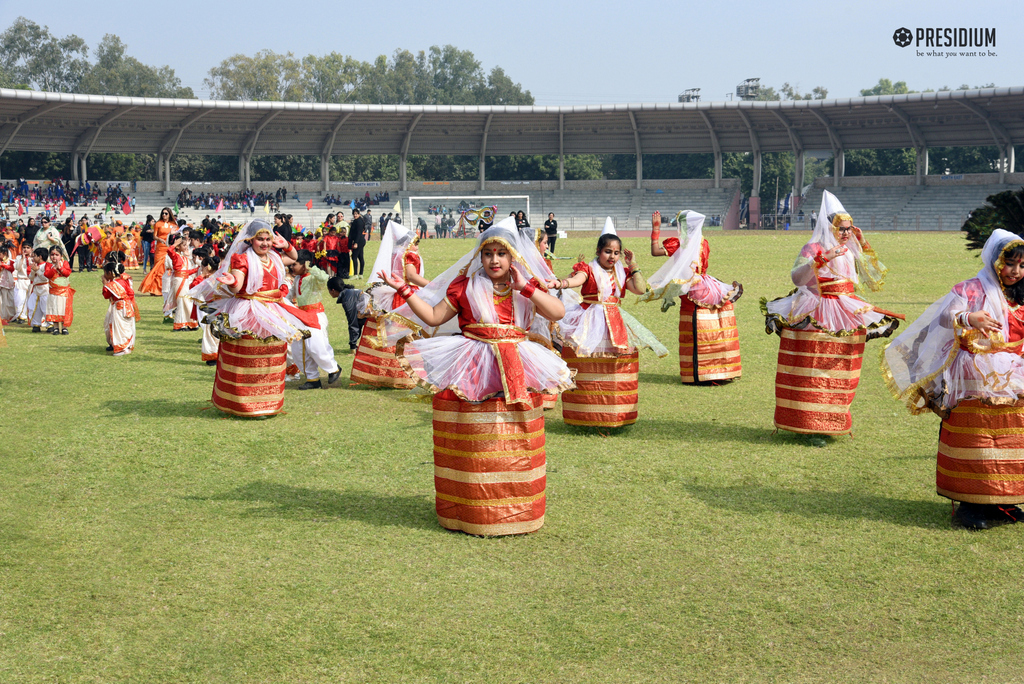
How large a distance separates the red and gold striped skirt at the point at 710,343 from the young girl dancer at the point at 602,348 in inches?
100

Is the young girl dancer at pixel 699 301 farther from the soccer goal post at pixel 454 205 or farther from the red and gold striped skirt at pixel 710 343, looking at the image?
the soccer goal post at pixel 454 205

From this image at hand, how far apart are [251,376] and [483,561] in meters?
4.47

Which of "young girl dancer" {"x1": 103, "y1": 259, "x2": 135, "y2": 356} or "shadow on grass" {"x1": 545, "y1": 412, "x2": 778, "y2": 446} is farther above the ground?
"young girl dancer" {"x1": 103, "y1": 259, "x2": 135, "y2": 356}

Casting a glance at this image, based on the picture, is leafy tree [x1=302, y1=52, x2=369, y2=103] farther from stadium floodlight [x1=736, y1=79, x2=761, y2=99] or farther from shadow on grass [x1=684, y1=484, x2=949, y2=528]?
shadow on grass [x1=684, y1=484, x2=949, y2=528]

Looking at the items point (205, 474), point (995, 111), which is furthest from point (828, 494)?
point (995, 111)

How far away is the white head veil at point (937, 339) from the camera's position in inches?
232

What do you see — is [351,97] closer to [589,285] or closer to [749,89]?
[749,89]

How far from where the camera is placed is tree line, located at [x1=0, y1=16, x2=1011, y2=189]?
2763 inches

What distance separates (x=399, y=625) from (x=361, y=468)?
116 inches

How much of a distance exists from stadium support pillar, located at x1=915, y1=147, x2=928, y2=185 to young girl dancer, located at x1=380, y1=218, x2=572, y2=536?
176ft

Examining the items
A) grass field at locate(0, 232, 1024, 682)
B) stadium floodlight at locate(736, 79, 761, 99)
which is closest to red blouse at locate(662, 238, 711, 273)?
grass field at locate(0, 232, 1024, 682)

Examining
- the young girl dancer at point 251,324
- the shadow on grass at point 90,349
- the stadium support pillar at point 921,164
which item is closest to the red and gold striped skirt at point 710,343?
the young girl dancer at point 251,324

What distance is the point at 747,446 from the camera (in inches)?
320

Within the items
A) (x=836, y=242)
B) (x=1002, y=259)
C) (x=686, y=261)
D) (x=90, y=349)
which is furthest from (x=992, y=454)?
(x=90, y=349)
